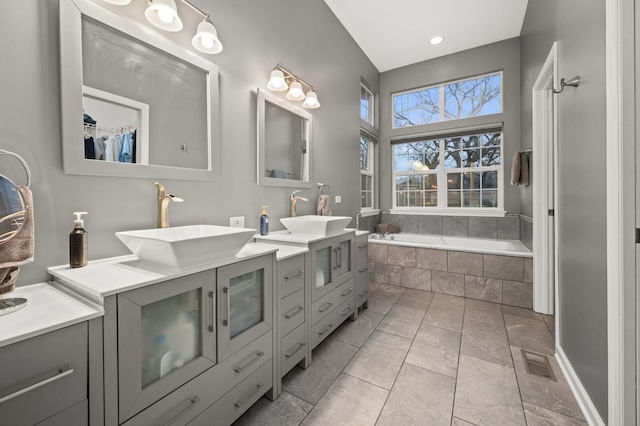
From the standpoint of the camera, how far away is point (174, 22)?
4.73ft

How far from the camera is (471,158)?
13.5 feet

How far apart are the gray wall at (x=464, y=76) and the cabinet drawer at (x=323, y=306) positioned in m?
2.79

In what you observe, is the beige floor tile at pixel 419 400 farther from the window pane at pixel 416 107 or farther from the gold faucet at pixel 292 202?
the window pane at pixel 416 107

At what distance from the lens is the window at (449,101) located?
3.90 metres

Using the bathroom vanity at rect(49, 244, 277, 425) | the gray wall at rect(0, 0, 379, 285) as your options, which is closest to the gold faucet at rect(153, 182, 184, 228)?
the gray wall at rect(0, 0, 379, 285)

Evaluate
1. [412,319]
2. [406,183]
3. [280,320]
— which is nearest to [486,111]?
[406,183]

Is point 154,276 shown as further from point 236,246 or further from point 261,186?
point 261,186

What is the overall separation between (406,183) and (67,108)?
4.28 m

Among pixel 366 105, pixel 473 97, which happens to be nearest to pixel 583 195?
pixel 473 97

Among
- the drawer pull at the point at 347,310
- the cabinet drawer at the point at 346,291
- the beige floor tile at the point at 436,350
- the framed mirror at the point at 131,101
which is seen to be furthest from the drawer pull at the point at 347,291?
the framed mirror at the point at 131,101

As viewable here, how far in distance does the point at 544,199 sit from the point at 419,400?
7.42 feet

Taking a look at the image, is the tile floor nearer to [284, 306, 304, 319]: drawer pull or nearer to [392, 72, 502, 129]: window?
[284, 306, 304, 319]: drawer pull

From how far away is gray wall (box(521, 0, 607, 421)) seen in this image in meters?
1.29

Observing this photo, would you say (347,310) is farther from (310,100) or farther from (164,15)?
(164,15)
